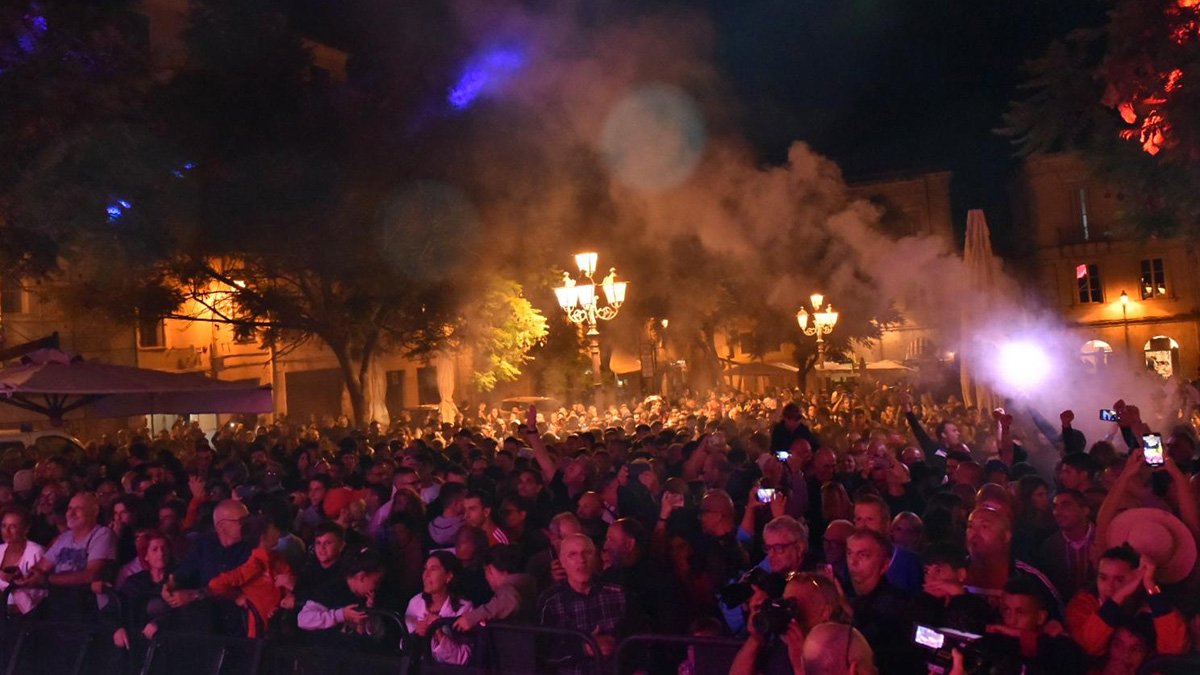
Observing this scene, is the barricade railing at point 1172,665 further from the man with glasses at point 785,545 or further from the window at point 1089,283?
the window at point 1089,283

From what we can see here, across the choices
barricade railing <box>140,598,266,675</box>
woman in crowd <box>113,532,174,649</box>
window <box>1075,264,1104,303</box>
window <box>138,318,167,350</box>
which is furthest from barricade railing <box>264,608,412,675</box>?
window <box>1075,264,1104,303</box>

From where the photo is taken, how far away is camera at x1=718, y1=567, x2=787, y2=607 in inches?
157

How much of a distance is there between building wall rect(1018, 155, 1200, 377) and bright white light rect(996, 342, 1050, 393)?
1175 inches

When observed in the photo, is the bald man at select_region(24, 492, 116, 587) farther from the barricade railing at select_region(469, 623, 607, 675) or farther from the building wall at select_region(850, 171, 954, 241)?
the building wall at select_region(850, 171, 954, 241)

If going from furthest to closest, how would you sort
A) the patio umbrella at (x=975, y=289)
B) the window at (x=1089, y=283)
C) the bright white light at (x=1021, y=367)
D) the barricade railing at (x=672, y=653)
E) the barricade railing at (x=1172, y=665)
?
the window at (x=1089, y=283) < the bright white light at (x=1021, y=367) < the patio umbrella at (x=975, y=289) < the barricade railing at (x=672, y=653) < the barricade railing at (x=1172, y=665)

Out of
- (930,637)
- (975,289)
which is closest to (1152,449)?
(930,637)

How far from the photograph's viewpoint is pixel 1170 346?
42.9 metres

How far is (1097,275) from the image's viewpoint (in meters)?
45.2

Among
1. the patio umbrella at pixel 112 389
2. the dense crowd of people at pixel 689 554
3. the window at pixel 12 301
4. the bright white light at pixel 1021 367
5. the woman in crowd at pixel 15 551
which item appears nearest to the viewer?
the dense crowd of people at pixel 689 554

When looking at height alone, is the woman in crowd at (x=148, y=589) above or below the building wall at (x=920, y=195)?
below

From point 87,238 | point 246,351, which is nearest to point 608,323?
point 246,351

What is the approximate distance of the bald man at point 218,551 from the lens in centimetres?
612

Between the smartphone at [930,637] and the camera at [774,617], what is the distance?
0.48 m

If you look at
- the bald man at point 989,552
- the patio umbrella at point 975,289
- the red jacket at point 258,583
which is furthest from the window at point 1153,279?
the red jacket at point 258,583
